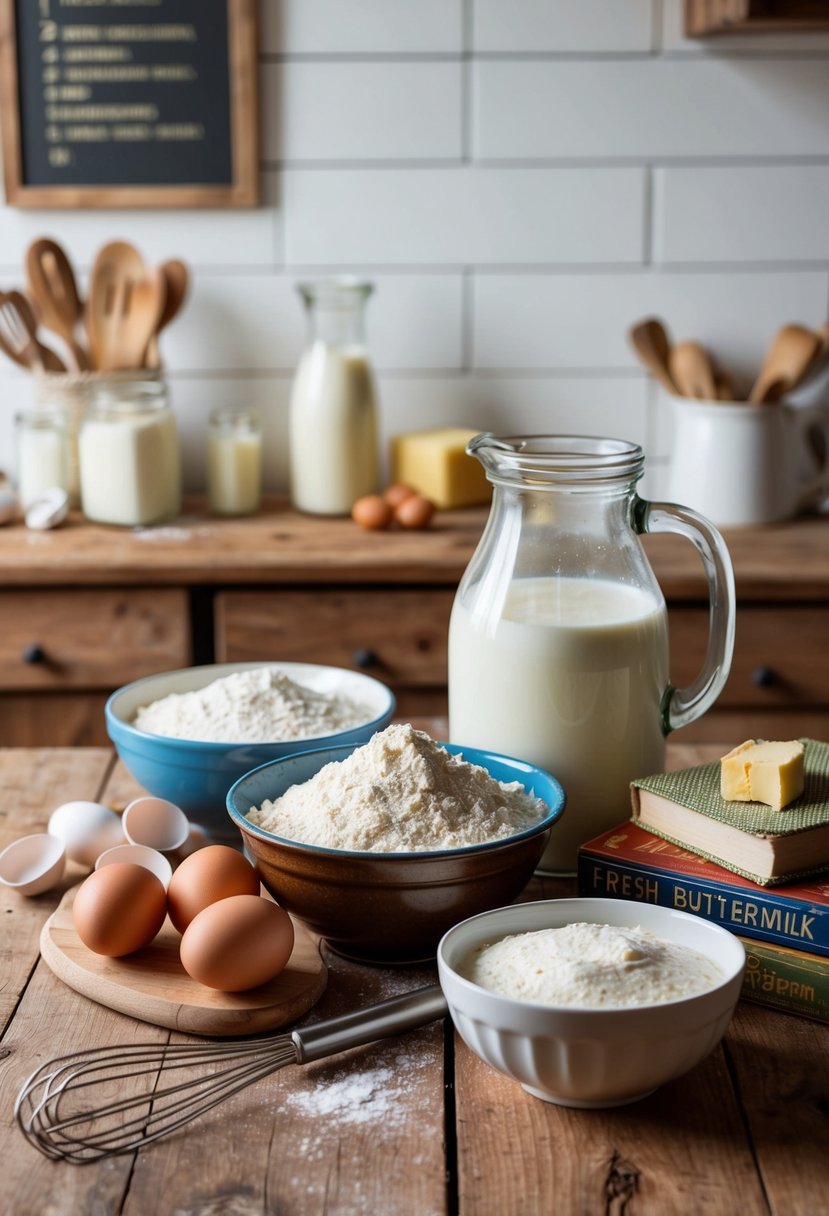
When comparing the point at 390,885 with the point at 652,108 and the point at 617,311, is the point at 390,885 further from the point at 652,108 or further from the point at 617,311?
the point at 652,108

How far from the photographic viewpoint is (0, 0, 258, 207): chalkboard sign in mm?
2334

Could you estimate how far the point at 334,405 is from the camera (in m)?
2.29

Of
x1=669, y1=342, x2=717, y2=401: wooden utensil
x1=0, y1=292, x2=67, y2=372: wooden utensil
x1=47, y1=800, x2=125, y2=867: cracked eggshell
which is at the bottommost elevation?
x1=47, y1=800, x2=125, y2=867: cracked eggshell

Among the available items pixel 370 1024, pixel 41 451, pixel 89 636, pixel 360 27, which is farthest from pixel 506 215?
pixel 370 1024

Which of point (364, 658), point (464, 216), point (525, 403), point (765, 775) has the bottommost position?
point (364, 658)

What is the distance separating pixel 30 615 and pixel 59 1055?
1.36m

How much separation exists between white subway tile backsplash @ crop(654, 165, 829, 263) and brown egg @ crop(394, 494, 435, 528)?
0.70 metres

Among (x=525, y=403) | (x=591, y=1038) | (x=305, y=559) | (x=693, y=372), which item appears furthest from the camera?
(x=525, y=403)

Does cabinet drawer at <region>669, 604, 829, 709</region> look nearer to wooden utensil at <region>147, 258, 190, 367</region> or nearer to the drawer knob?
the drawer knob

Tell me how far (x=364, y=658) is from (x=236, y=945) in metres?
1.26

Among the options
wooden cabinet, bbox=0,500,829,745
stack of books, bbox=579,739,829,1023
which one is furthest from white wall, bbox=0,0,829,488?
stack of books, bbox=579,739,829,1023

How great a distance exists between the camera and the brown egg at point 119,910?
0.86 metres

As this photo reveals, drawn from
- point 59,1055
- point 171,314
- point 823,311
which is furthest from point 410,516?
point 59,1055

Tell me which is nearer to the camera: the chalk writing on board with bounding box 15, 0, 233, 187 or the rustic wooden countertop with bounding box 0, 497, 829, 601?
the rustic wooden countertop with bounding box 0, 497, 829, 601
